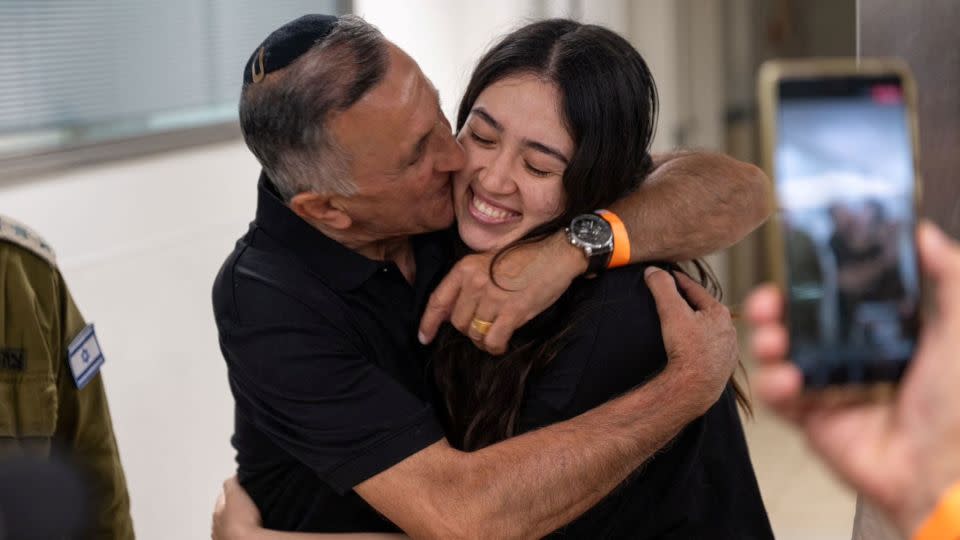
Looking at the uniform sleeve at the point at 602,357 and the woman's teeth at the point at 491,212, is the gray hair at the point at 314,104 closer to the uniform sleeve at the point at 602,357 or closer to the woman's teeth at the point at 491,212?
the woman's teeth at the point at 491,212

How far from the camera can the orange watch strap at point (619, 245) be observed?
164cm

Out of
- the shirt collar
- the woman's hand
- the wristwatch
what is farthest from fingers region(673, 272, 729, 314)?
the woman's hand

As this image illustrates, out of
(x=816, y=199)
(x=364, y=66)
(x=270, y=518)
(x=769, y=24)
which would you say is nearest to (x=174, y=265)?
(x=270, y=518)

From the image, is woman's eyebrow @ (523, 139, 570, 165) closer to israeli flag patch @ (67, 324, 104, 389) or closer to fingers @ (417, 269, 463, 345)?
fingers @ (417, 269, 463, 345)

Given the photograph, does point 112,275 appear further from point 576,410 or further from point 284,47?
point 576,410

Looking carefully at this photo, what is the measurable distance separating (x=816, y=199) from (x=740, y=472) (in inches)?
40.9

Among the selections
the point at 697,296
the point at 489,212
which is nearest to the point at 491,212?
the point at 489,212

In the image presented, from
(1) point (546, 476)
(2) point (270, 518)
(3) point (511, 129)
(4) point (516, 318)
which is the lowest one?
(2) point (270, 518)

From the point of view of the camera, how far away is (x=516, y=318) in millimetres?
1601

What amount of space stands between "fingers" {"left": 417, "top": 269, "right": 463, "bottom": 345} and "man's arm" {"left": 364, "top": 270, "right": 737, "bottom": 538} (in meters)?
0.18

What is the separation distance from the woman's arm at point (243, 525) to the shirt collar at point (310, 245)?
0.36 meters

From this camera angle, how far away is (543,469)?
1504 millimetres

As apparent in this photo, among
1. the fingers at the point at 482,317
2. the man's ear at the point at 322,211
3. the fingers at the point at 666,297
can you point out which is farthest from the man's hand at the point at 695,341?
the man's ear at the point at 322,211

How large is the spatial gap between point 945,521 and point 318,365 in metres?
0.94
